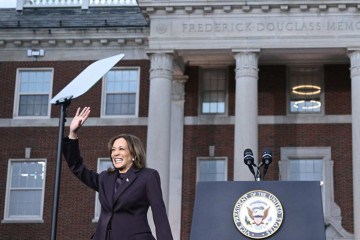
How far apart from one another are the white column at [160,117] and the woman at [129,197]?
17047mm

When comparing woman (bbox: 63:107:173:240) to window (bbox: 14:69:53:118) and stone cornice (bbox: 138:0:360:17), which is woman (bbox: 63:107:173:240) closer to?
stone cornice (bbox: 138:0:360:17)

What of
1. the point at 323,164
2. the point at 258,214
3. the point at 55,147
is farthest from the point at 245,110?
the point at 258,214

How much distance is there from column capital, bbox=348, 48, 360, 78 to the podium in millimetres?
12711

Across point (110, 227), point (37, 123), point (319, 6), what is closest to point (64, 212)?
point (37, 123)

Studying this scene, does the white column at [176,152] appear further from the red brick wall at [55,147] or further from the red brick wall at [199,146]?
the red brick wall at [55,147]

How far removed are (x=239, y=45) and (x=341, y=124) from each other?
4403 millimetres

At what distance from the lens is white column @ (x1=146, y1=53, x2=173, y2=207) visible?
21.8m

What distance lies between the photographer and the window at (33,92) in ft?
84.6

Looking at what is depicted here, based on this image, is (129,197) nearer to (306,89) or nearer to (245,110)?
(245,110)

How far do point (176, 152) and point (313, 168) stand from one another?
440cm

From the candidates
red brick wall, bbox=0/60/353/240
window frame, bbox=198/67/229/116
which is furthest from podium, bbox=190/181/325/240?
window frame, bbox=198/67/229/116

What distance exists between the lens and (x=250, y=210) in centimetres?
977

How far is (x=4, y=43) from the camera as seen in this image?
26125 millimetres

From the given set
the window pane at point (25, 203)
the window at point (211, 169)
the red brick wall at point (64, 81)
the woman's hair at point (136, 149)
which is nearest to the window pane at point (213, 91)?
the window at point (211, 169)
